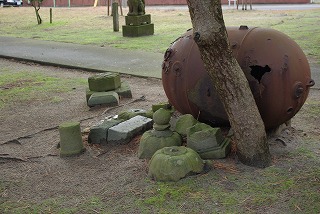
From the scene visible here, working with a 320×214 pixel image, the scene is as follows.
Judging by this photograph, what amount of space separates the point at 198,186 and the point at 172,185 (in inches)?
8.1

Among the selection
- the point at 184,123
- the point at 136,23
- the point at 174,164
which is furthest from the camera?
the point at 136,23

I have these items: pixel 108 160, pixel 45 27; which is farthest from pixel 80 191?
pixel 45 27

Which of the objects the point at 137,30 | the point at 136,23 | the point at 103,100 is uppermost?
the point at 136,23

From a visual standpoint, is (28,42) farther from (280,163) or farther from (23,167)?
(280,163)

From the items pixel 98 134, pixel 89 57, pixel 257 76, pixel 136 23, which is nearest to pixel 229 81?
pixel 257 76

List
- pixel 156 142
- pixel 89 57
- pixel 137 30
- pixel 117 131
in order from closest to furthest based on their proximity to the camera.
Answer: pixel 156 142 → pixel 117 131 → pixel 89 57 → pixel 137 30

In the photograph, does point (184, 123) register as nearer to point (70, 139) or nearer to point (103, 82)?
point (70, 139)

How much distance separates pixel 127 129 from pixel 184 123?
65cm

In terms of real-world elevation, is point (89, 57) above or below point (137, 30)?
below

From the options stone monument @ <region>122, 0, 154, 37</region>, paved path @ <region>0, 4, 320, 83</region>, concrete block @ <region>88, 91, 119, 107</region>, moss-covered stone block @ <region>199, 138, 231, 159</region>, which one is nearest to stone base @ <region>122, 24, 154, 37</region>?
stone monument @ <region>122, 0, 154, 37</region>

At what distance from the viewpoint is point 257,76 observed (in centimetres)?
425

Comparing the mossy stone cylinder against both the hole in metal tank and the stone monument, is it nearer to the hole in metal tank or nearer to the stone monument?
the hole in metal tank

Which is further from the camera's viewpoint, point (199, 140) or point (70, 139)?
point (70, 139)

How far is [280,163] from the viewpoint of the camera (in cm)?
412
